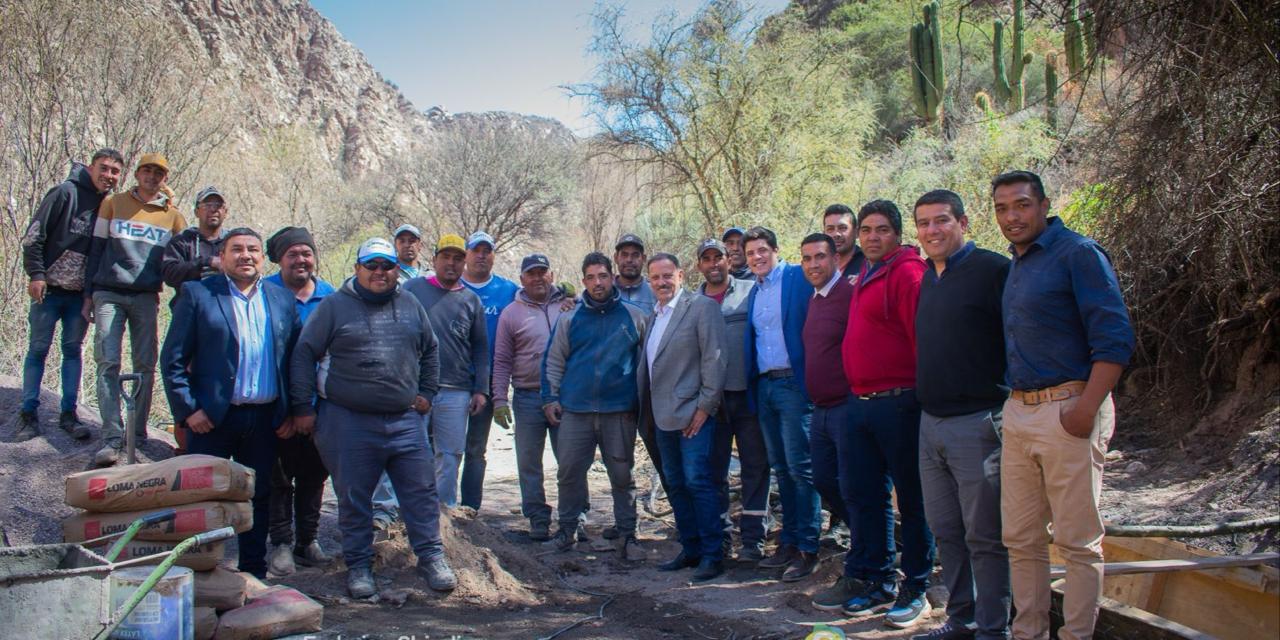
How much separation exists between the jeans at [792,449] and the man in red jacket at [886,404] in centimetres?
78

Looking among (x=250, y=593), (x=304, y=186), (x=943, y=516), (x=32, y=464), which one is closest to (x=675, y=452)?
(x=943, y=516)

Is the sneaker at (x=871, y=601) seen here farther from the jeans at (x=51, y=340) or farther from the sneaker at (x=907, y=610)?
the jeans at (x=51, y=340)

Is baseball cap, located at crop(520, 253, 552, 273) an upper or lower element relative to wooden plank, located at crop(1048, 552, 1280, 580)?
upper

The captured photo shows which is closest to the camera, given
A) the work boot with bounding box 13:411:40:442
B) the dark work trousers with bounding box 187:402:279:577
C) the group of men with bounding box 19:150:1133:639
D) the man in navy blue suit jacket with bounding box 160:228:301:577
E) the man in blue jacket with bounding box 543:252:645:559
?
the group of men with bounding box 19:150:1133:639

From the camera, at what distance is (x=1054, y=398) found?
3629mm

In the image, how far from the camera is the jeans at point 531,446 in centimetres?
716

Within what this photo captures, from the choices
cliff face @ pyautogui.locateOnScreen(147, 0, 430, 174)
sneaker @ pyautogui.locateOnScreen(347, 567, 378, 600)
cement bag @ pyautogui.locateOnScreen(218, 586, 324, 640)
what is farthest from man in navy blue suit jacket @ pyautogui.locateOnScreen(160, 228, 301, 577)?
cliff face @ pyautogui.locateOnScreen(147, 0, 430, 174)

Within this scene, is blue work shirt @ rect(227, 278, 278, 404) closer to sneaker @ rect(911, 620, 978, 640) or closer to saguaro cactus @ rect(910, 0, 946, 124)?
sneaker @ rect(911, 620, 978, 640)

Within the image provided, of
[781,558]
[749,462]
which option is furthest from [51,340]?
[781,558]

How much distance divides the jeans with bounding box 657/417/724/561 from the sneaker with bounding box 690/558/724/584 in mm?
33

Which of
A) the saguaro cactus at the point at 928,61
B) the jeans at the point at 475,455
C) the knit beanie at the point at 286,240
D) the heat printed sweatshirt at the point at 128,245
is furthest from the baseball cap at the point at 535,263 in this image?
the saguaro cactus at the point at 928,61

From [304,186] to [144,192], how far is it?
20.0 m

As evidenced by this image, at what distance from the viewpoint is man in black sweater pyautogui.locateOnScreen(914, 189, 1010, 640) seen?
13.3 ft

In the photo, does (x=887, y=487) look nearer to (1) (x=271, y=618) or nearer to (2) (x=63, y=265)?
(1) (x=271, y=618)
